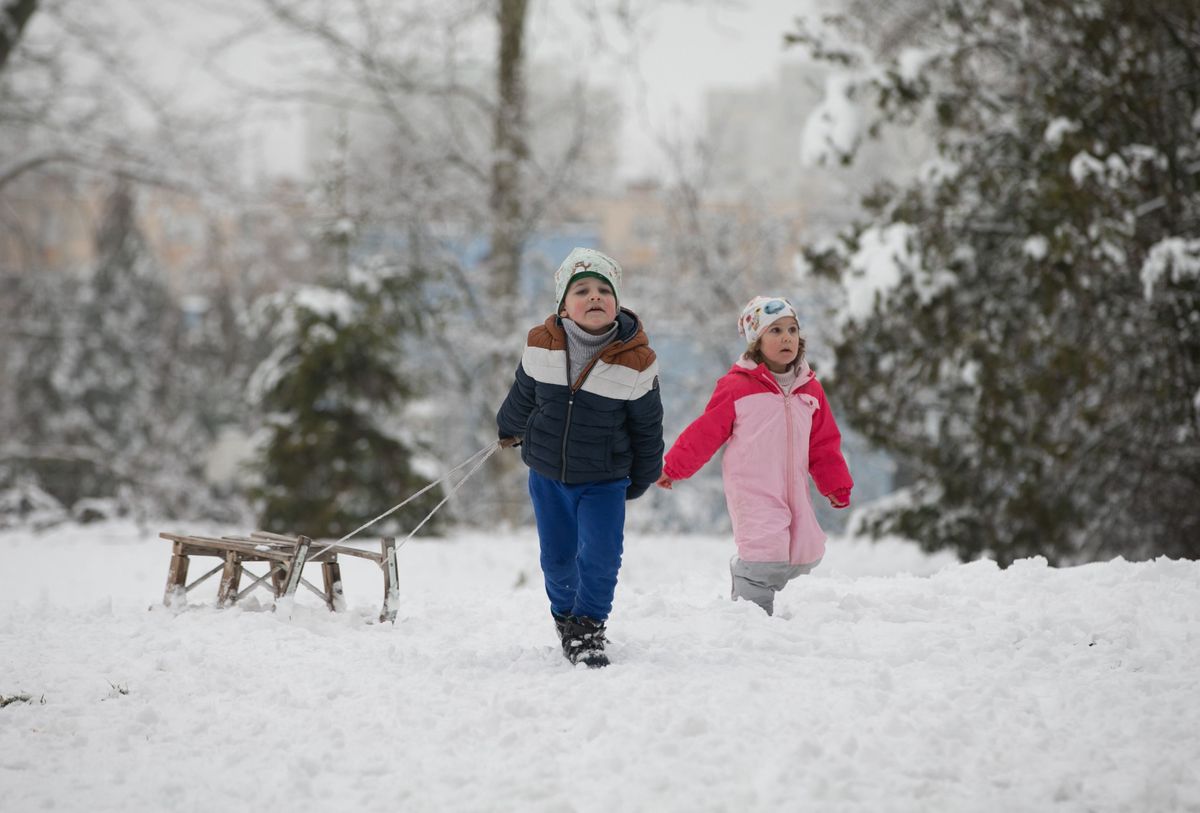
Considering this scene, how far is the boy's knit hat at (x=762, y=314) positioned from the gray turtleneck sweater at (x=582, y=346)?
2.46 ft

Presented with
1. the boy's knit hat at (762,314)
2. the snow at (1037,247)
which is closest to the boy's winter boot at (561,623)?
the boy's knit hat at (762,314)

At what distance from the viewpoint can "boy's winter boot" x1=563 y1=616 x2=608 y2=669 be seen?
13.0 ft

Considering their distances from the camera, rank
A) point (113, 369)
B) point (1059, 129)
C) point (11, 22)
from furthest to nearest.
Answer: point (113, 369) → point (11, 22) → point (1059, 129)

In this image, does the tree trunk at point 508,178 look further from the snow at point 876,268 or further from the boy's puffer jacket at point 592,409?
the boy's puffer jacket at point 592,409

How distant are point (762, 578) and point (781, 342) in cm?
103

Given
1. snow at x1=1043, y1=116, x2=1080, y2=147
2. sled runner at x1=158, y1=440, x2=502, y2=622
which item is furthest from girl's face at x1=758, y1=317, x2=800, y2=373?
snow at x1=1043, y1=116, x2=1080, y2=147

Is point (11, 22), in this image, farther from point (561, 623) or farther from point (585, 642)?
point (585, 642)

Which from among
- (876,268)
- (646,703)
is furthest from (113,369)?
(646,703)

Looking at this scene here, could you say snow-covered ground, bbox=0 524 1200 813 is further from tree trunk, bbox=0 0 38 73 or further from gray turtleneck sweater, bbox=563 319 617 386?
tree trunk, bbox=0 0 38 73

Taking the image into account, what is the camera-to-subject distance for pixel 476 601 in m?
5.37

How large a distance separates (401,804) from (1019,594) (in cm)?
312

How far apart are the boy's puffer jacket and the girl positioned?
34 centimetres

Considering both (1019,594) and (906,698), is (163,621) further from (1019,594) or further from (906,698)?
(1019,594)

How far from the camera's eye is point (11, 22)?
12766 millimetres
